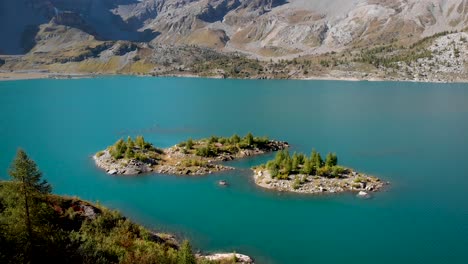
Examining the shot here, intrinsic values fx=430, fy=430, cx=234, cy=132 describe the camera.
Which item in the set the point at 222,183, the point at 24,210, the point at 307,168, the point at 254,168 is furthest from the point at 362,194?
the point at 24,210

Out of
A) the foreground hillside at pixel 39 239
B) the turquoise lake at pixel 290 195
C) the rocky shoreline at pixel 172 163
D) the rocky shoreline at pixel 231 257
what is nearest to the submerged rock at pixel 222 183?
the turquoise lake at pixel 290 195

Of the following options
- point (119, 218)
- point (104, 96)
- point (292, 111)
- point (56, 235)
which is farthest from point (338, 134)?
point (104, 96)

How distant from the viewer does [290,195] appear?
61.2 m

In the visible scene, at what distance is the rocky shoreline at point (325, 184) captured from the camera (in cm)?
6191

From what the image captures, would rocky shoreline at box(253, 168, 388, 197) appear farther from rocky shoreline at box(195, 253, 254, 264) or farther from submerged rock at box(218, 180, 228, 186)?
rocky shoreline at box(195, 253, 254, 264)

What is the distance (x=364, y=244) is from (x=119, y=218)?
2595 centimetres

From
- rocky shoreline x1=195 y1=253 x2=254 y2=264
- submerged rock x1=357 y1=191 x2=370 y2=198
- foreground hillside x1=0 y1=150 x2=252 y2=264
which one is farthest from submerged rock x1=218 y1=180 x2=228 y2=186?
foreground hillside x1=0 y1=150 x2=252 y2=264

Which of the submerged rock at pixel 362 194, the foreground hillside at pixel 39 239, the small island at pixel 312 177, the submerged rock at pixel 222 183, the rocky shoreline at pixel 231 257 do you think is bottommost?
the rocky shoreline at pixel 231 257

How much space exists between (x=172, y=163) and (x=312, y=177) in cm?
2508

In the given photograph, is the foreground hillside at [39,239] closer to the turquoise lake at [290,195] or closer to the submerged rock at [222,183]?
the turquoise lake at [290,195]

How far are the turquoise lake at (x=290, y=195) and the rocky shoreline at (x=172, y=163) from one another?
2415 millimetres

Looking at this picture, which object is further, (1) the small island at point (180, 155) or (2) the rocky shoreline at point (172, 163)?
(1) the small island at point (180, 155)

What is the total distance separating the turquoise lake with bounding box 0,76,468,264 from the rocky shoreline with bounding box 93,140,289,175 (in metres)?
2.41

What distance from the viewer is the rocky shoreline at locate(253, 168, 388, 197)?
61.9 m
